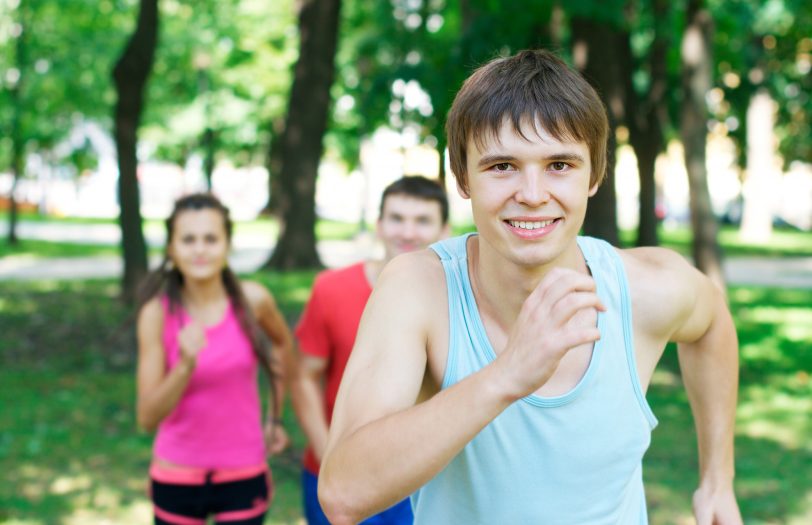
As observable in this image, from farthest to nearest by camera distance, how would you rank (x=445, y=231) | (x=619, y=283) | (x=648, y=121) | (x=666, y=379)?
(x=648, y=121), (x=666, y=379), (x=445, y=231), (x=619, y=283)

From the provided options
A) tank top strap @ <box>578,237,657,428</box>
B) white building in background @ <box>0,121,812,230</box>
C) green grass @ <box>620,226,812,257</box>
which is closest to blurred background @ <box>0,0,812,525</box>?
green grass @ <box>620,226,812,257</box>

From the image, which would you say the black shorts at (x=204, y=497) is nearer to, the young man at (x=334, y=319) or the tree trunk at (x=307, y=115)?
the young man at (x=334, y=319)

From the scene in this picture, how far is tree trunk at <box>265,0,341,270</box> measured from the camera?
15836mm

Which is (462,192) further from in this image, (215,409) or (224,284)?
(224,284)

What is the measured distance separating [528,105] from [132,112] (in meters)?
11.1

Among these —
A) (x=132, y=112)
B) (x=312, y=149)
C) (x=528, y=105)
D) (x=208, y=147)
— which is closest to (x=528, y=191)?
(x=528, y=105)

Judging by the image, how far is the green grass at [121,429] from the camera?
6391 millimetres

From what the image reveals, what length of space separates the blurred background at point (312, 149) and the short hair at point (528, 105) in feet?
1.10

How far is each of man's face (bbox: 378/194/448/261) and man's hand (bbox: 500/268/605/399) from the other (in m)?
2.39

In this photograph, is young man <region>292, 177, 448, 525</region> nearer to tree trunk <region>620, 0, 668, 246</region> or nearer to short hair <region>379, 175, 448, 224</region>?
short hair <region>379, 175, 448, 224</region>

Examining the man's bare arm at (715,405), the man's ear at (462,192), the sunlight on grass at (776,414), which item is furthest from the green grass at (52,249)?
the man's ear at (462,192)

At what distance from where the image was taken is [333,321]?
13.1ft

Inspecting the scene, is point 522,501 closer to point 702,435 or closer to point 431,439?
point 431,439

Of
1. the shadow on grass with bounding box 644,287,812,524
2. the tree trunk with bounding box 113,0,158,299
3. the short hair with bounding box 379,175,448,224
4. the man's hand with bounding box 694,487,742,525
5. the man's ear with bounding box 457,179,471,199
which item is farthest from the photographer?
the tree trunk with bounding box 113,0,158,299
